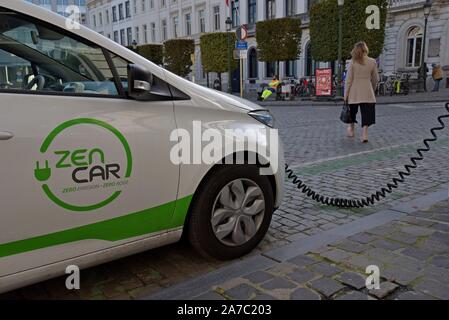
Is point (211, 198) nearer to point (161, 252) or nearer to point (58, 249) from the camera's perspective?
point (161, 252)

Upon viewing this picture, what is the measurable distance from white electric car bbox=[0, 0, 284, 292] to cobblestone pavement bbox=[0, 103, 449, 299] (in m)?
0.32

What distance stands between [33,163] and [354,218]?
300cm

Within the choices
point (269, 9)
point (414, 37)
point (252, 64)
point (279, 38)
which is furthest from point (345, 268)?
point (252, 64)

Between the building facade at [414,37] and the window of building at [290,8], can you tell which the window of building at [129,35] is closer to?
the window of building at [290,8]

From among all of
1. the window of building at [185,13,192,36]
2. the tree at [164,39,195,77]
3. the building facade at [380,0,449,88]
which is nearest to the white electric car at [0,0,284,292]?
the building facade at [380,0,449,88]

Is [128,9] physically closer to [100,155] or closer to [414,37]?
[414,37]

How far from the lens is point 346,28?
69.9 feet

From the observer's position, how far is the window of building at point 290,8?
3578cm

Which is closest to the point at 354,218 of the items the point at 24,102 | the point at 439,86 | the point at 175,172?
the point at 175,172

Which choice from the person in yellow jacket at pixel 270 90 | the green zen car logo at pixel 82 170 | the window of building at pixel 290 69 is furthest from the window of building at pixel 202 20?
the green zen car logo at pixel 82 170

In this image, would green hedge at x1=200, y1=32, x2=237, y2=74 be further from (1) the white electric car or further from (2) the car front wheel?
(1) the white electric car

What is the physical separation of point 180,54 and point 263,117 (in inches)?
1352

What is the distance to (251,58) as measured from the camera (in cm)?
4084

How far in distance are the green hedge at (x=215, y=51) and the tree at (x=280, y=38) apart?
554 cm
